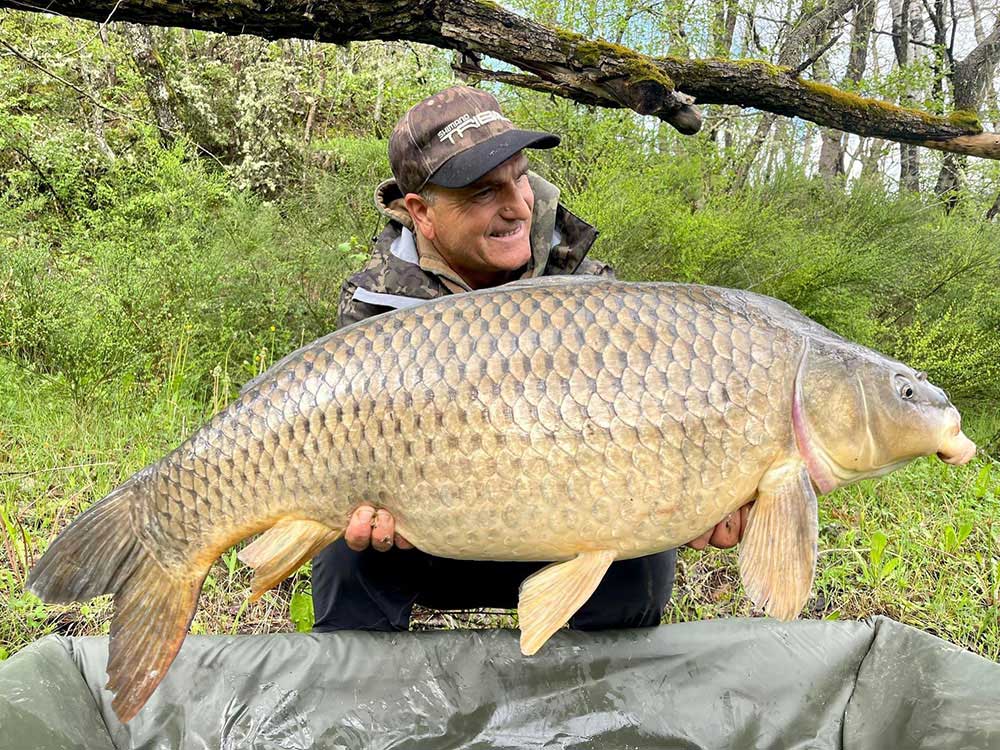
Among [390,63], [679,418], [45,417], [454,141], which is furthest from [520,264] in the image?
[390,63]

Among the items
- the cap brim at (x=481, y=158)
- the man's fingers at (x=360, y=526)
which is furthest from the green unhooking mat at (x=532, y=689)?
the cap brim at (x=481, y=158)

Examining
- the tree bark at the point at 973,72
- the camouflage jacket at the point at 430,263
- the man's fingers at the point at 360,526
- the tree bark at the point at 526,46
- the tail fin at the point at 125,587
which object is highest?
the tree bark at the point at 973,72

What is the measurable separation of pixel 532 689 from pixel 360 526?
21.9 inches

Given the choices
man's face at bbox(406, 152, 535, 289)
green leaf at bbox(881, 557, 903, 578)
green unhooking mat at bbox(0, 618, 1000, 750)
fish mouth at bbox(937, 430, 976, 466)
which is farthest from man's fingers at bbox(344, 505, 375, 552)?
green leaf at bbox(881, 557, 903, 578)

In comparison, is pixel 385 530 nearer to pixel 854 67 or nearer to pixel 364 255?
pixel 364 255

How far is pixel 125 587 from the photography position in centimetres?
133

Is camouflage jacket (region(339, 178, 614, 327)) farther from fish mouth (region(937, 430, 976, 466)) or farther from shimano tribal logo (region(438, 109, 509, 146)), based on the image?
fish mouth (region(937, 430, 976, 466))

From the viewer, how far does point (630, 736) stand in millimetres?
1594

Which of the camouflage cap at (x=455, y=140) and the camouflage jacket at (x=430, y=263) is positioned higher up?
the camouflage cap at (x=455, y=140)

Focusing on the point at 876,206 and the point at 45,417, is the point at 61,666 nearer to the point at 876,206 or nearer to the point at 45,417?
the point at 45,417

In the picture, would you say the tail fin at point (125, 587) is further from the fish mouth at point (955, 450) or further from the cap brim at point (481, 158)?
the fish mouth at point (955, 450)

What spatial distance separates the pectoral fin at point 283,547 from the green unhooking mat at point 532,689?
14.5 inches

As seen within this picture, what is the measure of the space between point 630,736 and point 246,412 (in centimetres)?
95

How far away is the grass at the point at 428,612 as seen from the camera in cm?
197
